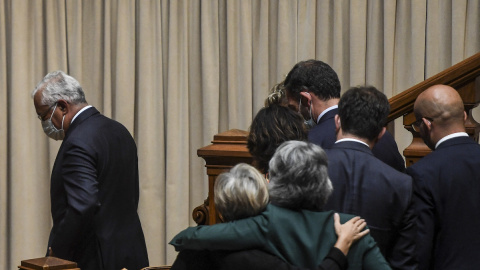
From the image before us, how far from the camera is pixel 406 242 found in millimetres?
2730

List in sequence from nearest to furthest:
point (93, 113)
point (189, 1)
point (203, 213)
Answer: point (203, 213) → point (93, 113) → point (189, 1)

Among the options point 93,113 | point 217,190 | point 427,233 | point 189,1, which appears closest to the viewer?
point 217,190

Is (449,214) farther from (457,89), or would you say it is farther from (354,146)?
(457,89)

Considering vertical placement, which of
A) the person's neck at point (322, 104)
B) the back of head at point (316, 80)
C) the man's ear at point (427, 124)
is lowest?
the man's ear at point (427, 124)

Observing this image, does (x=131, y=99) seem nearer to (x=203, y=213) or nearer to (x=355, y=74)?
(x=355, y=74)

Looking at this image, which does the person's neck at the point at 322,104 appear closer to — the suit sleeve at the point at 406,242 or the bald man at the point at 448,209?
the bald man at the point at 448,209

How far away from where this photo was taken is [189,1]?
558 centimetres

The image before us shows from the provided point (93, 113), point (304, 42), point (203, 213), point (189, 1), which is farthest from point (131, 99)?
point (203, 213)

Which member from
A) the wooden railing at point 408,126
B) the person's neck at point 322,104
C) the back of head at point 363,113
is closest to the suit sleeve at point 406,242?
the back of head at point 363,113

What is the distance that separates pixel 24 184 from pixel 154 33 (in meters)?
1.48

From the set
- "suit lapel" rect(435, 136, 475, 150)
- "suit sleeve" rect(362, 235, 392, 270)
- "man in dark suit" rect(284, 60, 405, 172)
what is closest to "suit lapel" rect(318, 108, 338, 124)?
"man in dark suit" rect(284, 60, 405, 172)

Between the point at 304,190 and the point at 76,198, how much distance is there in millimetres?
1546

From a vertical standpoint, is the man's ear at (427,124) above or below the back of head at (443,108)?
below

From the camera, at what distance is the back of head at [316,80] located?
3602 millimetres
